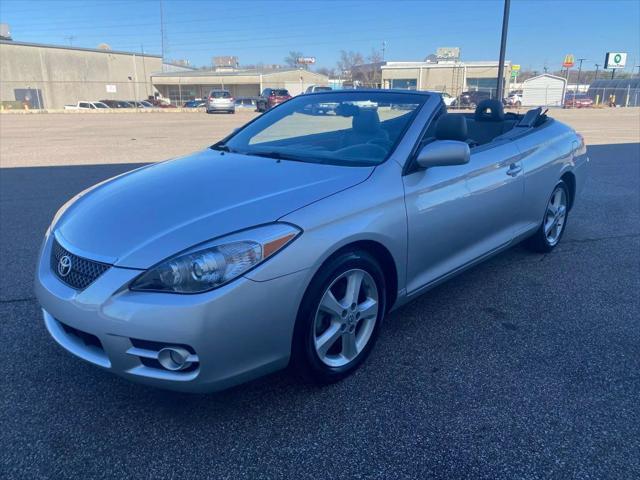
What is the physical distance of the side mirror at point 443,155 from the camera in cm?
289

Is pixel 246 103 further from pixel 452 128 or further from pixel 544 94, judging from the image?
pixel 452 128

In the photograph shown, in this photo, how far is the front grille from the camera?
224cm

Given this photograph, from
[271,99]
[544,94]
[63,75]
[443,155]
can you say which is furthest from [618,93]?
[443,155]

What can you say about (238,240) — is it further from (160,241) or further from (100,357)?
(100,357)

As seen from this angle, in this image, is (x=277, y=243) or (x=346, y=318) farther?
(x=346, y=318)

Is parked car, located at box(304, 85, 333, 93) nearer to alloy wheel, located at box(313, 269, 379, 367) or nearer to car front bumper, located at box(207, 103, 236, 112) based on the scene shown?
alloy wheel, located at box(313, 269, 379, 367)

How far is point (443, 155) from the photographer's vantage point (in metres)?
2.89

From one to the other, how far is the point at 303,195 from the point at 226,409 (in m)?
1.13

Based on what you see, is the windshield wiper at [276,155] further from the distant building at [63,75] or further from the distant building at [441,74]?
the distant building at [441,74]

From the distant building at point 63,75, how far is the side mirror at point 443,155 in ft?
161

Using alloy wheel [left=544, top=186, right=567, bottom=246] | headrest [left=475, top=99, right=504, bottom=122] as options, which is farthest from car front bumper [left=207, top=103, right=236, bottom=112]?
alloy wheel [left=544, top=186, right=567, bottom=246]

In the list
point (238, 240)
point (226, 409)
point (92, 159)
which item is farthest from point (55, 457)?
point (92, 159)

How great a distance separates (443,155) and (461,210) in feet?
1.79

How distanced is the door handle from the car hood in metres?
1.55
